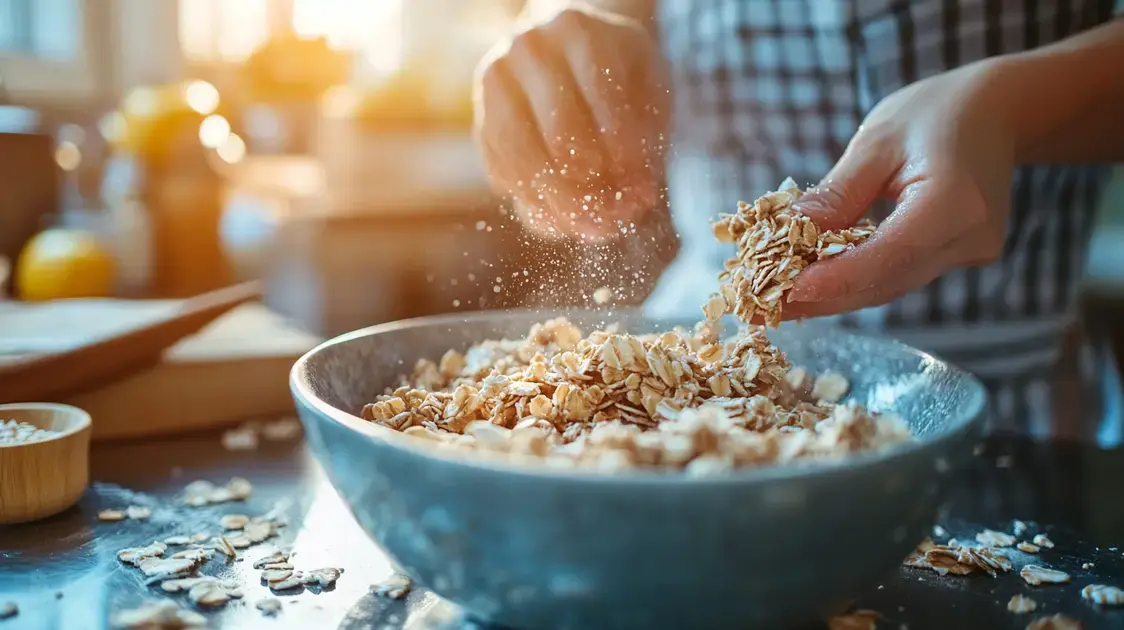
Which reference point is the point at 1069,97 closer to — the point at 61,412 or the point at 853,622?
the point at 853,622

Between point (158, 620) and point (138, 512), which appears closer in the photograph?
point (158, 620)

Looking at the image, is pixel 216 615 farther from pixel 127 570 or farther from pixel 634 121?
pixel 634 121

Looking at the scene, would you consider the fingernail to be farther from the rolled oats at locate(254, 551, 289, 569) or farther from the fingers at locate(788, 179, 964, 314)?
the rolled oats at locate(254, 551, 289, 569)

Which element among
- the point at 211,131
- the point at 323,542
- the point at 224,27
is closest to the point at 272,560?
the point at 323,542

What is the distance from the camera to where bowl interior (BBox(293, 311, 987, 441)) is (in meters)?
0.50

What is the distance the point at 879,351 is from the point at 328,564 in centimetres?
39

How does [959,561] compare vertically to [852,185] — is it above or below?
below

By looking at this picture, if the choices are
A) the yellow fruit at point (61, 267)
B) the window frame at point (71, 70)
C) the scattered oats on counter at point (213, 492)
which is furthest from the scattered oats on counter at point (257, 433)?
the window frame at point (71, 70)

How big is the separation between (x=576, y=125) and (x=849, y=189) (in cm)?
21

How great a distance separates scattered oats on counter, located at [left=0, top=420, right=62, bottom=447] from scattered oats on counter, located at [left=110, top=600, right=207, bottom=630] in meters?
0.19

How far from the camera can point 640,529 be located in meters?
0.33

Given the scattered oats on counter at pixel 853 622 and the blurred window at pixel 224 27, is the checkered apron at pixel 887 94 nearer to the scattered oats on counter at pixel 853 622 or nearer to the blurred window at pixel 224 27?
the scattered oats on counter at pixel 853 622

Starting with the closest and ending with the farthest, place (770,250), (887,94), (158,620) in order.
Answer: (158,620) < (770,250) < (887,94)

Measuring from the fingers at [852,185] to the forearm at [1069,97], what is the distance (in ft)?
0.45
